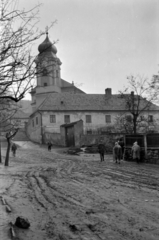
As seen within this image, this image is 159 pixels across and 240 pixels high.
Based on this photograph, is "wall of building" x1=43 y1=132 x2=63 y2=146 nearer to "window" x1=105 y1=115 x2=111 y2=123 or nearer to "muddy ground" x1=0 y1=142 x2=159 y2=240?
"window" x1=105 y1=115 x2=111 y2=123

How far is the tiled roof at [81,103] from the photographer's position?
52125 millimetres

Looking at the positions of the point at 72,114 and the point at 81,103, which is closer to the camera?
the point at 72,114

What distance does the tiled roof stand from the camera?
5212 centimetres

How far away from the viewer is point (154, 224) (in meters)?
5.88

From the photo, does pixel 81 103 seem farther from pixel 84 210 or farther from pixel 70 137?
pixel 84 210

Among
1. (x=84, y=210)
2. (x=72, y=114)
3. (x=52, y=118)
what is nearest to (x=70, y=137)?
(x=52, y=118)

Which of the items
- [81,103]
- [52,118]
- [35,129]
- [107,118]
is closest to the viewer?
[52,118]

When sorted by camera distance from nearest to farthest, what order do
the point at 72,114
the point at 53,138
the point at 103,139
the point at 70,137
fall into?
the point at 103,139 → the point at 70,137 → the point at 53,138 → the point at 72,114

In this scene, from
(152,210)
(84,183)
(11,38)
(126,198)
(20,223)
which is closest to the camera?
(20,223)

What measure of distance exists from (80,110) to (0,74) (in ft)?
147

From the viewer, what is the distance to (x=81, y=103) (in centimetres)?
5459

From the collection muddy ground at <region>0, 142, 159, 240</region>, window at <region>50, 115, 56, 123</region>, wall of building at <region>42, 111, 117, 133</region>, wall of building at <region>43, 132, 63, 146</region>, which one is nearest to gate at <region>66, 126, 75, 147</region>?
wall of building at <region>43, 132, 63, 146</region>

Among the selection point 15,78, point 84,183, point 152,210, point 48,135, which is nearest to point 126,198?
point 152,210

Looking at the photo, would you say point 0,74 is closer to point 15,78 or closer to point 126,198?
point 15,78
